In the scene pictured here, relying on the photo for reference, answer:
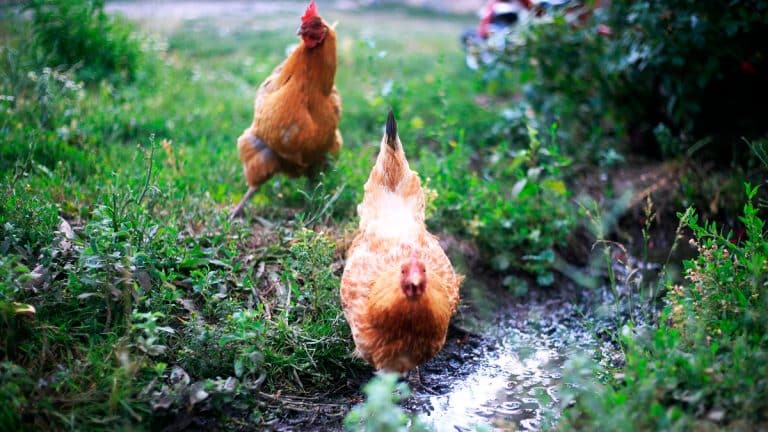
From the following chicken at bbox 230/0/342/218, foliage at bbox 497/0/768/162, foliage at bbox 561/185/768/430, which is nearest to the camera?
foliage at bbox 561/185/768/430

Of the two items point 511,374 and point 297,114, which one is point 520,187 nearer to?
point 511,374

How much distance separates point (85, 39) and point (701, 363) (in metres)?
6.56

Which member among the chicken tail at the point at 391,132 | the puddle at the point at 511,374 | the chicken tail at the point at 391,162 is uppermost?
the chicken tail at the point at 391,132

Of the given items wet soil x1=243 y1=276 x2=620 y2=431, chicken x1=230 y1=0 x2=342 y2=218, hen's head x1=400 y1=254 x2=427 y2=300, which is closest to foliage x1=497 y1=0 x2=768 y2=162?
wet soil x1=243 y1=276 x2=620 y2=431

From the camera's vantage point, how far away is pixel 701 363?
270cm

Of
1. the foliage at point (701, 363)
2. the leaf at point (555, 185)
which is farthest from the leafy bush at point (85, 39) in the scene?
the foliage at point (701, 363)

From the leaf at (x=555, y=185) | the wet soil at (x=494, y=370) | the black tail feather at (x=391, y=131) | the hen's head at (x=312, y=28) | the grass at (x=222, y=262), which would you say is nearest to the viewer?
the grass at (x=222, y=262)

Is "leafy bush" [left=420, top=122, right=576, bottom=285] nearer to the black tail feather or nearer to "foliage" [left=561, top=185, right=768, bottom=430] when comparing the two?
the black tail feather

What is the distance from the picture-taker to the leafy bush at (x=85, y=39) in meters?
6.28

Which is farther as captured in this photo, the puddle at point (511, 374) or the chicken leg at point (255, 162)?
the chicken leg at point (255, 162)

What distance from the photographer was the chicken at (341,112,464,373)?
304 cm

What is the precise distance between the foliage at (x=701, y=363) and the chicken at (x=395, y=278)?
0.77 m

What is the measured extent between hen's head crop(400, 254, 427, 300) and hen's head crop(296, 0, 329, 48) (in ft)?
7.51

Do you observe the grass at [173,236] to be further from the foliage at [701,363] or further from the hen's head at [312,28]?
the foliage at [701,363]
